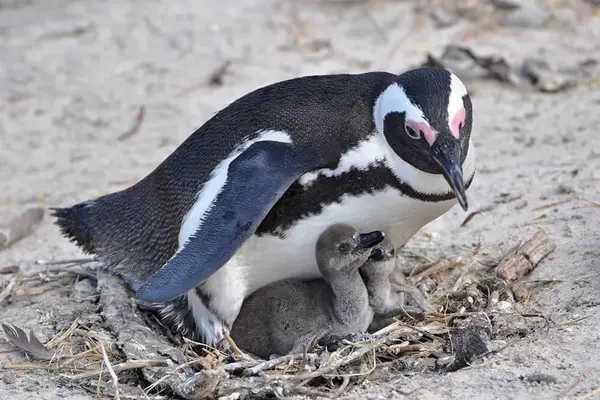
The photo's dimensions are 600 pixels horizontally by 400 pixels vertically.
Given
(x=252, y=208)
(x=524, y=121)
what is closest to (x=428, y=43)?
(x=524, y=121)

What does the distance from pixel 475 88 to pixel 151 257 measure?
9.49ft

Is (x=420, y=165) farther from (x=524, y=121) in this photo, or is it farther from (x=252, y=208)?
(x=524, y=121)

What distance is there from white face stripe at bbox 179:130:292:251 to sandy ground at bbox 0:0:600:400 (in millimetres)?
611

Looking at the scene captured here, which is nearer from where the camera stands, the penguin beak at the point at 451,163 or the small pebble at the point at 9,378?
the penguin beak at the point at 451,163

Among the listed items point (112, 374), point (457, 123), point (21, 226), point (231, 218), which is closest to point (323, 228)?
point (231, 218)

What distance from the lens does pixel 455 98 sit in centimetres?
329

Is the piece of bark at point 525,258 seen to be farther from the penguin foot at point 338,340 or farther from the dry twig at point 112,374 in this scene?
the dry twig at point 112,374

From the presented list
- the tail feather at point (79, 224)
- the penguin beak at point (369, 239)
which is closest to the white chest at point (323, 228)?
the penguin beak at point (369, 239)

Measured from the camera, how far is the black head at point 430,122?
3.22 metres

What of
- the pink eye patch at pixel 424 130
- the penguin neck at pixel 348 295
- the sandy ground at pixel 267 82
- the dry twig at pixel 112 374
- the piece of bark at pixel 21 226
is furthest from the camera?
the piece of bark at pixel 21 226

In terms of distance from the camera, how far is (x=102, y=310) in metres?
3.83

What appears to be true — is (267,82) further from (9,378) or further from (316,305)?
(9,378)

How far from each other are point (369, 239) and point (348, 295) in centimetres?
25

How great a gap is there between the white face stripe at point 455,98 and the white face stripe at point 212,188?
539 millimetres
